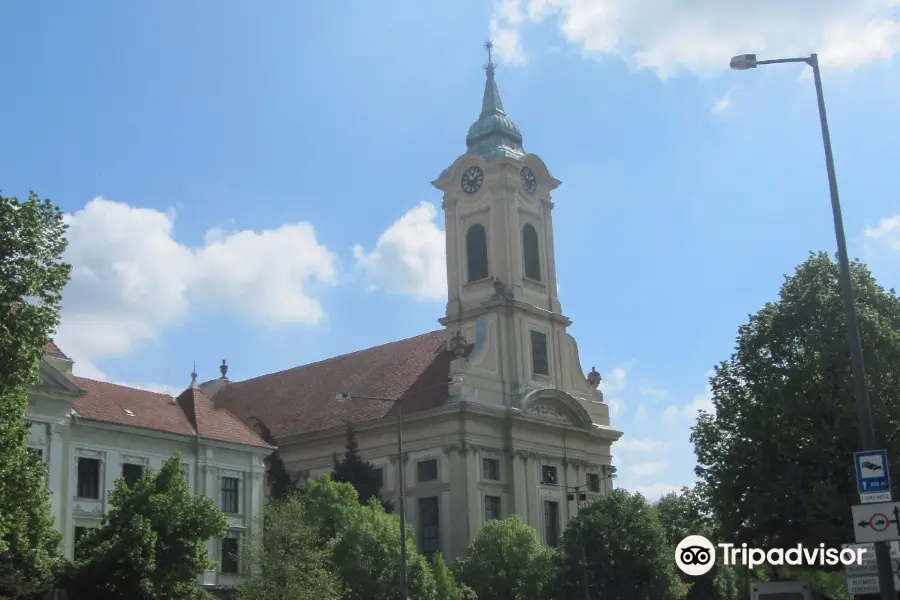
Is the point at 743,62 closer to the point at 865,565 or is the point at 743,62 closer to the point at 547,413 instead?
the point at 865,565

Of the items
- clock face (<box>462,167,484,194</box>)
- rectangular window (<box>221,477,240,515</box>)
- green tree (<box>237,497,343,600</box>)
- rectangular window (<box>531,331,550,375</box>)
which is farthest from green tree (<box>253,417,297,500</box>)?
green tree (<box>237,497,343,600</box>)

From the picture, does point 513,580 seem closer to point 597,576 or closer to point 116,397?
point 597,576

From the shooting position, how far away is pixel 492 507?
2344 inches

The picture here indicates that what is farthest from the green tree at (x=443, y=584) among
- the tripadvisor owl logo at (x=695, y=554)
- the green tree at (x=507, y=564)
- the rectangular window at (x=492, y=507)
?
the tripadvisor owl logo at (x=695, y=554)

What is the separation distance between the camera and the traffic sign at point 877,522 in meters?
15.5

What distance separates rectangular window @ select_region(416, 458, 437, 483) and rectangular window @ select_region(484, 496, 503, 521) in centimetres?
315

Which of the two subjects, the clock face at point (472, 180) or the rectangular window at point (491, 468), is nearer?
the rectangular window at point (491, 468)

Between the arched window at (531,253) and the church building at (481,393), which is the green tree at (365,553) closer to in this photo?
the church building at (481,393)

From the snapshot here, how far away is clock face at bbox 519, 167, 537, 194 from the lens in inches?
2675

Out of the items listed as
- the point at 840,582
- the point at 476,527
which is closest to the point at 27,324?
the point at 840,582

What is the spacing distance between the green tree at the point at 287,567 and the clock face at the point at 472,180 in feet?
108

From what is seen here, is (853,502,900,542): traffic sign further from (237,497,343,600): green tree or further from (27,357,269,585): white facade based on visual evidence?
(27,357,269,585): white facade

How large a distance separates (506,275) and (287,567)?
3265 cm

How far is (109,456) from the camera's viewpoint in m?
41.5
